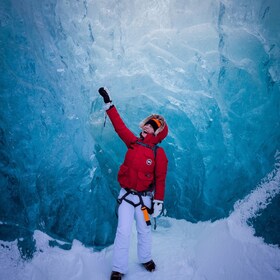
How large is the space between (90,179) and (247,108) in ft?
9.22

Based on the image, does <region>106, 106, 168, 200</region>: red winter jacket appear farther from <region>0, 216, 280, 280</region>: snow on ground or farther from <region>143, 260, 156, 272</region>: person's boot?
<region>0, 216, 280, 280</region>: snow on ground

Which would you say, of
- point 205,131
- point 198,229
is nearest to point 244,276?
point 198,229

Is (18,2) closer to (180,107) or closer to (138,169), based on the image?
(138,169)

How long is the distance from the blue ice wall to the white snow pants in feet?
2.49

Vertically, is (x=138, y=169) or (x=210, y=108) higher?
(x=210, y=108)

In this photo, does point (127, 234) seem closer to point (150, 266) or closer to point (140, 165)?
point (150, 266)

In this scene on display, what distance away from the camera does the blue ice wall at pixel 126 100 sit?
288 cm

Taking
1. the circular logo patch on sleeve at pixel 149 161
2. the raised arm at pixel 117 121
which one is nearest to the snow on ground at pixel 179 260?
the circular logo patch on sleeve at pixel 149 161

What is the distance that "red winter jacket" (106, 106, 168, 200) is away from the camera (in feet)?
9.61

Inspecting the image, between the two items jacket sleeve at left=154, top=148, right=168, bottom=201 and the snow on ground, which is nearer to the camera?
the snow on ground

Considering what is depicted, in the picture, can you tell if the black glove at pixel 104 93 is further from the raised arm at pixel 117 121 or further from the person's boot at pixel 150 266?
the person's boot at pixel 150 266

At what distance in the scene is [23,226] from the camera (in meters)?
2.68

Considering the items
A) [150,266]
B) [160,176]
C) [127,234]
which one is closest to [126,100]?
[160,176]

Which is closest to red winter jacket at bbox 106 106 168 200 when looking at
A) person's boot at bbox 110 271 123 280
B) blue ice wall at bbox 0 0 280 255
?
blue ice wall at bbox 0 0 280 255
